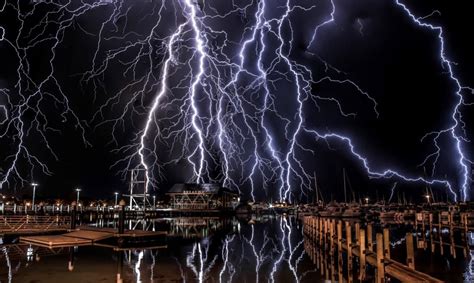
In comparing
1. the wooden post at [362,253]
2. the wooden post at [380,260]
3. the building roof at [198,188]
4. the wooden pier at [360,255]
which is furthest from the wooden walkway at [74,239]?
the building roof at [198,188]

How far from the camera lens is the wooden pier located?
297 inches

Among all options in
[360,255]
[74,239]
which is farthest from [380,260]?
[74,239]

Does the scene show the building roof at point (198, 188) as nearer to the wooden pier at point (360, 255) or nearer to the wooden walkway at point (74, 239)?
the wooden pier at point (360, 255)

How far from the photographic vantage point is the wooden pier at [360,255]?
755cm

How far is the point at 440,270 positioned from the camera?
35.6 feet

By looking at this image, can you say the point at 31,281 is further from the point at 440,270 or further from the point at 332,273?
the point at 440,270

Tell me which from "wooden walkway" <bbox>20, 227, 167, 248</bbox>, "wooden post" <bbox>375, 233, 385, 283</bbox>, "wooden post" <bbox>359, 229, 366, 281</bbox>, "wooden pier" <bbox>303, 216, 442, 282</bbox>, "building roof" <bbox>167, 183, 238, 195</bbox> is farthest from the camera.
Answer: "building roof" <bbox>167, 183, 238, 195</bbox>

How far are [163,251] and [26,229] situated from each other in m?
7.04


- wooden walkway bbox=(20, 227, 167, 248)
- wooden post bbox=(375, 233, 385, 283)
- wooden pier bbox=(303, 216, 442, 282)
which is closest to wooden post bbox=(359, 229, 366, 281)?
wooden pier bbox=(303, 216, 442, 282)

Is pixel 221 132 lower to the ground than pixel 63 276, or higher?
higher

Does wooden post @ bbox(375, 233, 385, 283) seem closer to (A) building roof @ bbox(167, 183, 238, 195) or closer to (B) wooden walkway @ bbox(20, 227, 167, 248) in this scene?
(B) wooden walkway @ bbox(20, 227, 167, 248)

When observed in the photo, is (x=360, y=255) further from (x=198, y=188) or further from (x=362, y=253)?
(x=198, y=188)

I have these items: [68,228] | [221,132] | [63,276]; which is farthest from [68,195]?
[63,276]

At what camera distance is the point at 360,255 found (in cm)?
1009
